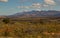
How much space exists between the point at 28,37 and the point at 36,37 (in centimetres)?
101

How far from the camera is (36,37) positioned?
25.7m

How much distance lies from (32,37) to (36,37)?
1.69 feet

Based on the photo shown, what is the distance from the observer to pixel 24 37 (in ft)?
82.6

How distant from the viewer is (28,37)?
25516 millimetres

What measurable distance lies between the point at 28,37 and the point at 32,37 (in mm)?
501

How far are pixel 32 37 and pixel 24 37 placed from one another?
106 centimetres

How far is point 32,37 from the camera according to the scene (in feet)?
83.9
